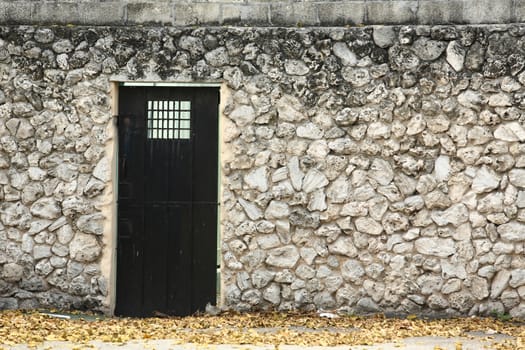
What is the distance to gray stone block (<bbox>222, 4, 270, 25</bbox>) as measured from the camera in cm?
938

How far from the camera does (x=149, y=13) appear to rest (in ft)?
31.1

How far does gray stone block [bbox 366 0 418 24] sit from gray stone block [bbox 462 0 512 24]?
0.56 metres

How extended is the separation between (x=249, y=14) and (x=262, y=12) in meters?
0.14

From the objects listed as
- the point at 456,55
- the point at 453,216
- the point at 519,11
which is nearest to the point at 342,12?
the point at 456,55

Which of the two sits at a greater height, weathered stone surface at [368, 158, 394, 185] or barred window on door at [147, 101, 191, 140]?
barred window on door at [147, 101, 191, 140]

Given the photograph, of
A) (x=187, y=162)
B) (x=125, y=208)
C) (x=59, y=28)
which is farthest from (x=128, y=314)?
(x=59, y=28)

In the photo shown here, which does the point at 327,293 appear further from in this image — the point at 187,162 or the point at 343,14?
the point at 343,14

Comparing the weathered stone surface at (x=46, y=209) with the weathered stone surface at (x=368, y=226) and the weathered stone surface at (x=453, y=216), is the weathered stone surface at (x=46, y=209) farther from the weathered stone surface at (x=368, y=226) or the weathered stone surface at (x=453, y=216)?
the weathered stone surface at (x=453, y=216)

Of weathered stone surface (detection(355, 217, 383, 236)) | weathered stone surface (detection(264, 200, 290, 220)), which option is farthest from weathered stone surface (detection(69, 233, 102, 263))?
weathered stone surface (detection(355, 217, 383, 236))

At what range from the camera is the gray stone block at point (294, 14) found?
937cm

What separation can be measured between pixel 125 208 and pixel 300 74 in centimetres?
236

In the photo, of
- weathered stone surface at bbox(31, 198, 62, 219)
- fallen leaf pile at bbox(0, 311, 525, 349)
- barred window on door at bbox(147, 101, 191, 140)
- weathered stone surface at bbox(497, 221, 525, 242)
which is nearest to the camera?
fallen leaf pile at bbox(0, 311, 525, 349)

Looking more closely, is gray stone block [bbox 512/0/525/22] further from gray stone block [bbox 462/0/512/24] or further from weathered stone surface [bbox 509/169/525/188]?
weathered stone surface [bbox 509/169/525/188]

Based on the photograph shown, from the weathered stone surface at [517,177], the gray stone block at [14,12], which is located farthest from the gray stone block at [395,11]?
the gray stone block at [14,12]
